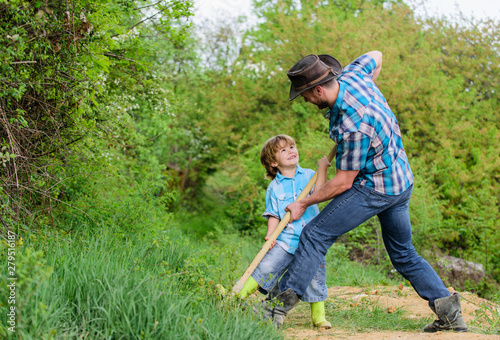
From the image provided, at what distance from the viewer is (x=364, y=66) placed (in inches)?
146

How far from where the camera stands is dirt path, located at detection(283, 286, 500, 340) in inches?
130

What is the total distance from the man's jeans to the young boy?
9.0 inches

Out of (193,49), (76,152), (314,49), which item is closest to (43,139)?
(76,152)

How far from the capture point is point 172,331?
2518 mm

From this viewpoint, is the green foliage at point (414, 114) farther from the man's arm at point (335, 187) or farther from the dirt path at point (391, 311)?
the man's arm at point (335, 187)

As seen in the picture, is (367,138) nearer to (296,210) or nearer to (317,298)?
(296,210)

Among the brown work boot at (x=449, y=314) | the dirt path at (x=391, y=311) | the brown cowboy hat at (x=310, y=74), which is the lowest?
the dirt path at (x=391, y=311)

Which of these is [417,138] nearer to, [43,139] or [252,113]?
[252,113]

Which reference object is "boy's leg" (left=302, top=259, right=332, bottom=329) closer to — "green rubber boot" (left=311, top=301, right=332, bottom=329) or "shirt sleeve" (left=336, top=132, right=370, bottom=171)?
"green rubber boot" (left=311, top=301, right=332, bottom=329)

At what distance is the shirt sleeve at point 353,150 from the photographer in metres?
3.25

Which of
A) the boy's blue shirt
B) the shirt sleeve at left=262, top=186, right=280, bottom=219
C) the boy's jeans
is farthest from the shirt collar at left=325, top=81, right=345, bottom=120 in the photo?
the boy's jeans

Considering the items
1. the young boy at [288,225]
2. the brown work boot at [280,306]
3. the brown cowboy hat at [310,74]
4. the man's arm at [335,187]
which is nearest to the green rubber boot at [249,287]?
the young boy at [288,225]

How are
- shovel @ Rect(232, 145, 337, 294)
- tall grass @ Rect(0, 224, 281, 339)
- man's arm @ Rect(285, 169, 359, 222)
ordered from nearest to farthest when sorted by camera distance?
tall grass @ Rect(0, 224, 281, 339)
man's arm @ Rect(285, 169, 359, 222)
shovel @ Rect(232, 145, 337, 294)

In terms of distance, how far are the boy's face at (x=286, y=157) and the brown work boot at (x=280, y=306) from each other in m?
1.06
